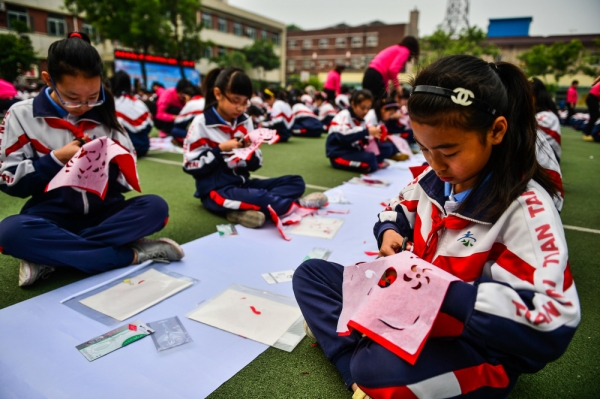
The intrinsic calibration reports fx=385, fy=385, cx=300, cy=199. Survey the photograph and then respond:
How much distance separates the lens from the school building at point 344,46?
31842mm

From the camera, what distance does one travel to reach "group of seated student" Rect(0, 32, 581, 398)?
0.76 m

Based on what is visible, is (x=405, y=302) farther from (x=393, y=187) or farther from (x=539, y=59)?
(x=539, y=59)

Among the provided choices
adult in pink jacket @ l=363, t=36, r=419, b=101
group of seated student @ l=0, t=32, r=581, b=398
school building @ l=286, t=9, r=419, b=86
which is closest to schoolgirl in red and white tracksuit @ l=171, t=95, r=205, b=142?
adult in pink jacket @ l=363, t=36, r=419, b=101

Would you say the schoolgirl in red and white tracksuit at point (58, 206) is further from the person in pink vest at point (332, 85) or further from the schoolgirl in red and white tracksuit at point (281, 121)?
the person in pink vest at point (332, 85)

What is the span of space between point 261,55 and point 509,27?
61.1ft

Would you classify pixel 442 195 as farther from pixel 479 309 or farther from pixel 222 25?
pixel 222 25

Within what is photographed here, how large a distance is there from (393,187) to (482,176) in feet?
8.56

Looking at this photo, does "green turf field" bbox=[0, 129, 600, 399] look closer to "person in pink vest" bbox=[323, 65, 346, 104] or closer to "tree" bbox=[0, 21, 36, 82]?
"person in pink vest" bbox=[323, 65, 346, 104]

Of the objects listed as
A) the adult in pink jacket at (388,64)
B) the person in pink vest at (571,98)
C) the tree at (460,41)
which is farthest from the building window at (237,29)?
the adult in pink jacket at (388,64)

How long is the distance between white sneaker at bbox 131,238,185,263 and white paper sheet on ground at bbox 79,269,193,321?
0.10 metres

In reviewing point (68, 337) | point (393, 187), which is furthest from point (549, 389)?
point (393, 187)

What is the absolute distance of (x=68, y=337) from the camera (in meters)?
1.25

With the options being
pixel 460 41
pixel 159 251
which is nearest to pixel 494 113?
pixel 159 251

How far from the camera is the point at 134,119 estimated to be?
4.40m
